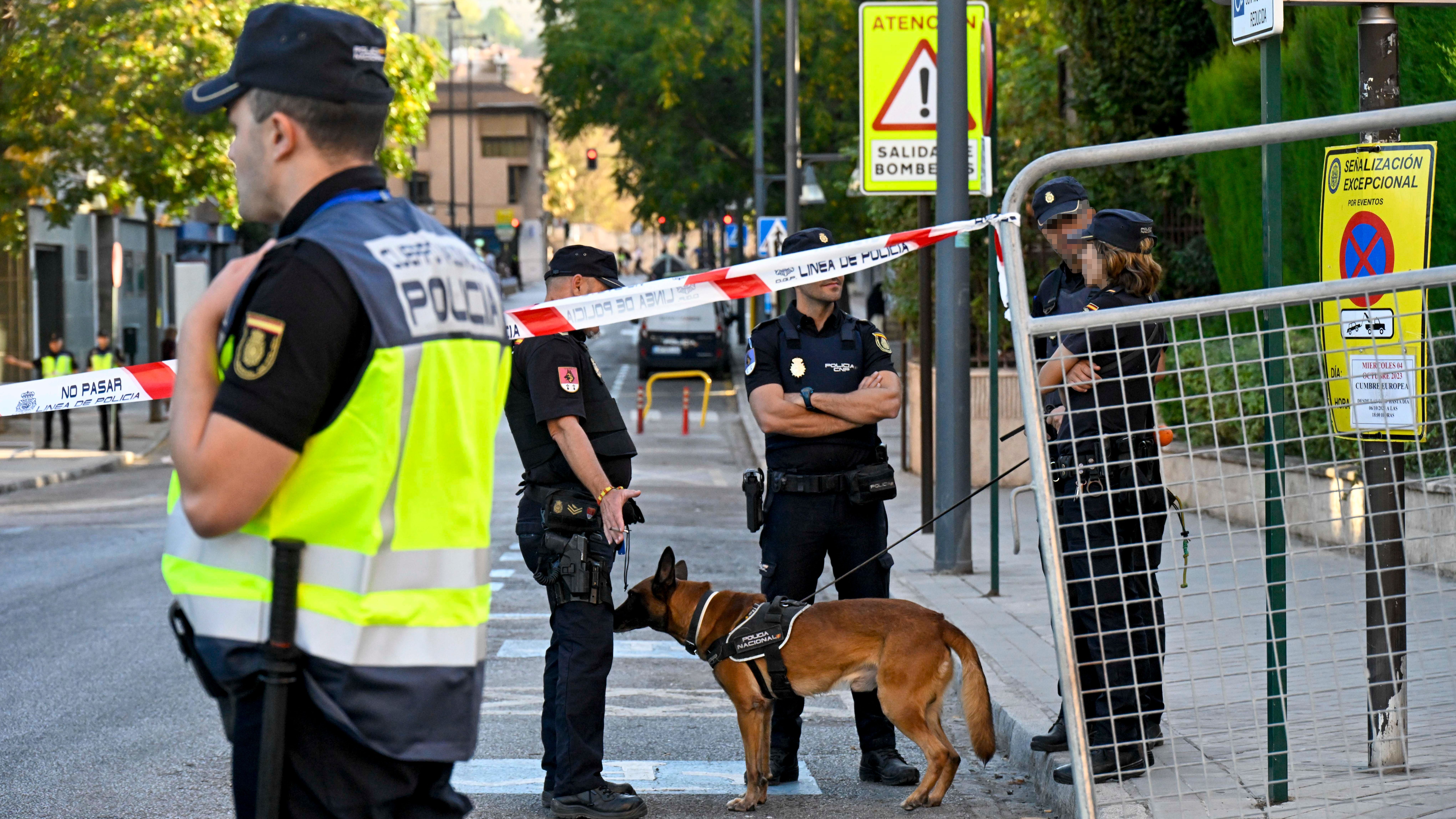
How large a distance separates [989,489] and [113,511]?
8815 mm

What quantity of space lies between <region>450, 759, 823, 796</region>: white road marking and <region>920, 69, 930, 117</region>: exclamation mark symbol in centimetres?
655

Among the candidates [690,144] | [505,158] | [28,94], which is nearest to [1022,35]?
[690,144]

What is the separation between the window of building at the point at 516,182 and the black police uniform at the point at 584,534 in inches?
3913

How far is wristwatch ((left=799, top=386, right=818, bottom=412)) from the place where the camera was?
573 centimetres

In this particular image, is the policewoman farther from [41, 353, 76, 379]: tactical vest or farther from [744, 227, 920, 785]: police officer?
[41, 353, 76, 379]: tactical vest

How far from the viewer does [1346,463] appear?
4.22 meters

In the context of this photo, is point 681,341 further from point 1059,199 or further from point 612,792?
point 612,792

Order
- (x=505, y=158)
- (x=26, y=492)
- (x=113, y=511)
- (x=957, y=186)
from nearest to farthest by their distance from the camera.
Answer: (x=957, y=186) → (x=113, y=511) → (x=26, y=492) → (x=505, y=158)

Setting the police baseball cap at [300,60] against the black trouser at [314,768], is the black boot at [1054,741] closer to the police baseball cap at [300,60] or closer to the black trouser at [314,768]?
the black trouser at [314,768]

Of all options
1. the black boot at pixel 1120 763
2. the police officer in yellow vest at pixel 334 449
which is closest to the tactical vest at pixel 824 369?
the black boot at pixel 1120 763

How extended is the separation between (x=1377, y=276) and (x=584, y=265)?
2.71m

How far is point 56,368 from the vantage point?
2092cm

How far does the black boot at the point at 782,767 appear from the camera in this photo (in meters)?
5.73

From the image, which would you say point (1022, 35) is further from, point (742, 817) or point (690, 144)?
point (742, 817)
